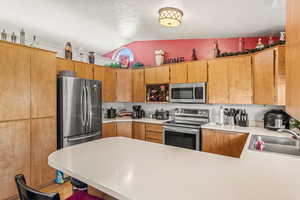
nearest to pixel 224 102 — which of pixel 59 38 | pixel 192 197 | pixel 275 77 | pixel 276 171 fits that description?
pixel 275 77

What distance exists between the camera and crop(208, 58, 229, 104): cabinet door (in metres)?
3.03

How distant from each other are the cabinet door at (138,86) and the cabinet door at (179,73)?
771 mm

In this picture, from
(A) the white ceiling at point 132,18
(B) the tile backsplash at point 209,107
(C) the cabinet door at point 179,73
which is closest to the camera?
(A) the white ceiling at point 132,18

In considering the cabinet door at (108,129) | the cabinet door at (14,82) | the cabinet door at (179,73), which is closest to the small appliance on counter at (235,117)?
the cabinet door at (179,73)

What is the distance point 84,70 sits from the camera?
3453 mm

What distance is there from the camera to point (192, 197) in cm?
82

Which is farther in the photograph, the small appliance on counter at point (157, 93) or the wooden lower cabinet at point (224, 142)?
the small appliance on counter at point (157, 93)

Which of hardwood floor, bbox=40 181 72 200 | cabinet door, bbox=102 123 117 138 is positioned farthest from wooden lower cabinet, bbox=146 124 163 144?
hardwood floor, bbox=40 181 72 200

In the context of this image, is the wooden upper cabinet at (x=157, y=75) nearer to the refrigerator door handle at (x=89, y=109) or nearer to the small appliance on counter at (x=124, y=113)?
the small appliance on counter at (x=124, y=113)

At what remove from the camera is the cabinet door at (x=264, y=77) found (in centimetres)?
A: 242

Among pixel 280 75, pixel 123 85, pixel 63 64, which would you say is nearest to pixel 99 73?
pixel 123 85

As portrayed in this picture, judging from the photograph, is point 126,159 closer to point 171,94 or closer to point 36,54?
point 36,54

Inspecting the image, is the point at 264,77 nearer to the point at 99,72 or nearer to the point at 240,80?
the point at 240,80

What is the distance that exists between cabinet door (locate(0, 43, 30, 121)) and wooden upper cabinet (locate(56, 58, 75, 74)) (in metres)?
0.63
